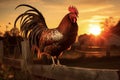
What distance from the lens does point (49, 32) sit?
24.8 ft

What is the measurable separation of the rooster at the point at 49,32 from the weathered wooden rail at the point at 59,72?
332 millimetres

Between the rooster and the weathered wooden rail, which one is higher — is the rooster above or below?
above

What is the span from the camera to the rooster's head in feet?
23.7

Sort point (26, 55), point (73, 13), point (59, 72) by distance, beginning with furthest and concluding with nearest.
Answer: point (26, 55) < point (73, 13) < point (59, 72)

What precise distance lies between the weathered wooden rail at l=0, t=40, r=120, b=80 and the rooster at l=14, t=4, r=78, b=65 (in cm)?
33

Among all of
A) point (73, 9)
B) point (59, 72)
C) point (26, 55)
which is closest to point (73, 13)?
point (73, 9)

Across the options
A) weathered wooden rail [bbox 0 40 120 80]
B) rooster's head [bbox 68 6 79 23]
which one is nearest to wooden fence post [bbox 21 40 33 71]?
weathered wooden rail [bbox 0 40 120 80]

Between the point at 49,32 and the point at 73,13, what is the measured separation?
706mm

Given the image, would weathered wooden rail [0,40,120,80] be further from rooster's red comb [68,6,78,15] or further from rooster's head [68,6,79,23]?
rooster's red comb [68,6,78,15]

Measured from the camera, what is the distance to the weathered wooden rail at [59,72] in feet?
16.0

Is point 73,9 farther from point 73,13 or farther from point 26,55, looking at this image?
Answer: point 26,55

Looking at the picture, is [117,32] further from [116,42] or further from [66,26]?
[66,26]

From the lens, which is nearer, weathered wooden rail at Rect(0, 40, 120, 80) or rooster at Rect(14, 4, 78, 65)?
weathered wooden rail at Rect(0, 40, 120, 80)

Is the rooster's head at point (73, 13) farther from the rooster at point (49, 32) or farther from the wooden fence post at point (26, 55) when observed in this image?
the wooden fence post at point (26, 55)
